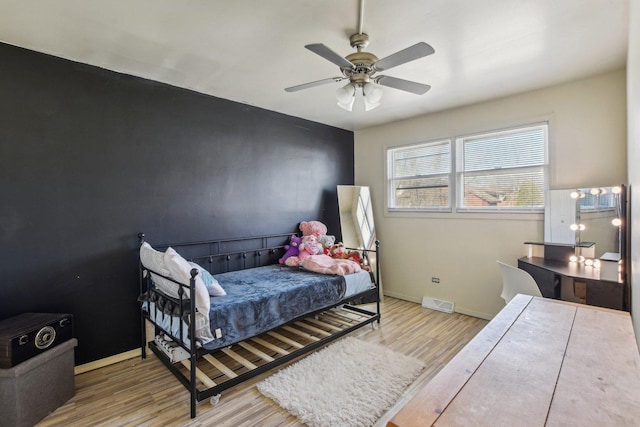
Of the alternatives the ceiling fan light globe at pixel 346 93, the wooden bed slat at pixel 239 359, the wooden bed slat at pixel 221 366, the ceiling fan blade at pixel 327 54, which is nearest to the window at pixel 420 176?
the ceiling fan light globe at pixel 346 93

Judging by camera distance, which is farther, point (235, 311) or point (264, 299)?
point (264, 299)

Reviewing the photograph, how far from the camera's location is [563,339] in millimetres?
1307

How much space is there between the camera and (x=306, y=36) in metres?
2.18

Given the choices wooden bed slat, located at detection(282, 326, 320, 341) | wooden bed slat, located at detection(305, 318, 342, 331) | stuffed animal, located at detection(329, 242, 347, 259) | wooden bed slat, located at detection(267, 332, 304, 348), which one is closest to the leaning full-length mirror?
stuffed animal, located at detection(329, 242, 347, 259)

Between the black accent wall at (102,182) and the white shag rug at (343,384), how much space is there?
1.56 meters

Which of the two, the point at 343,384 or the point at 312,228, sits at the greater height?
the point at 312,228

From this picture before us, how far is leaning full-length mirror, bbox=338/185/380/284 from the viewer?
444 centimetres

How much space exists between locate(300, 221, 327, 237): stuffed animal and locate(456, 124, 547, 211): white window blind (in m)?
1.77

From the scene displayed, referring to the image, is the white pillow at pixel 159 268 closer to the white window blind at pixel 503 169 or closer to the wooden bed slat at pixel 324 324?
the wooden bed slat at pixel 324 324

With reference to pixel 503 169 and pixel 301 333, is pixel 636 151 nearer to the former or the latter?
pixel 503 169

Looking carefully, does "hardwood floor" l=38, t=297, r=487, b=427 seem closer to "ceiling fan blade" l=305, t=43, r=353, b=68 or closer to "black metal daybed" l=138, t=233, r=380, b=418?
"black metal daybed" l=138, t=233, r=380, b=418

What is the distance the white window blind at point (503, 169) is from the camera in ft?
11.0

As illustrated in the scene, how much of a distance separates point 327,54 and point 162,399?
8.35 ft

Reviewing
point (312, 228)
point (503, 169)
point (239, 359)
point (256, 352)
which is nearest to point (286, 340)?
point (256, 352)
